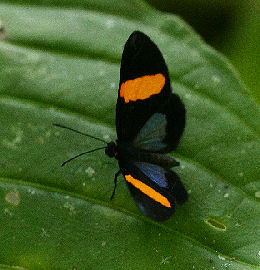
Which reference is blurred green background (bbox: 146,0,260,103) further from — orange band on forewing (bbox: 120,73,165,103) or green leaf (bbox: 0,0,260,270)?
orange band on forewing (bbox: 120,73,165,103)

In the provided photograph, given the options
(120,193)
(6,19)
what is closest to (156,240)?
(120,193)

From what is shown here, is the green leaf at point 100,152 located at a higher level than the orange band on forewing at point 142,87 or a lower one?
lower

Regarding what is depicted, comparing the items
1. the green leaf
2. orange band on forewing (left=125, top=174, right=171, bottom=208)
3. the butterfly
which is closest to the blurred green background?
the green leaf

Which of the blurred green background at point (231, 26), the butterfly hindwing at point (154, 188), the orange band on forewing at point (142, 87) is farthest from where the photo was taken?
the blurred green background at point (231, 26)

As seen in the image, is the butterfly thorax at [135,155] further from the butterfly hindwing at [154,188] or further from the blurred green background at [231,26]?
the blurred green background at [231,26]

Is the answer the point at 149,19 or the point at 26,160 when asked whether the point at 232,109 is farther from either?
the point at 26,160

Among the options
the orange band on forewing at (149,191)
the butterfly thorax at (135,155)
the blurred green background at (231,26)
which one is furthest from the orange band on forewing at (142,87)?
the blurred green background at (231,26)

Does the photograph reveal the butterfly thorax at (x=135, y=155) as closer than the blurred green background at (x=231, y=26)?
Yes
